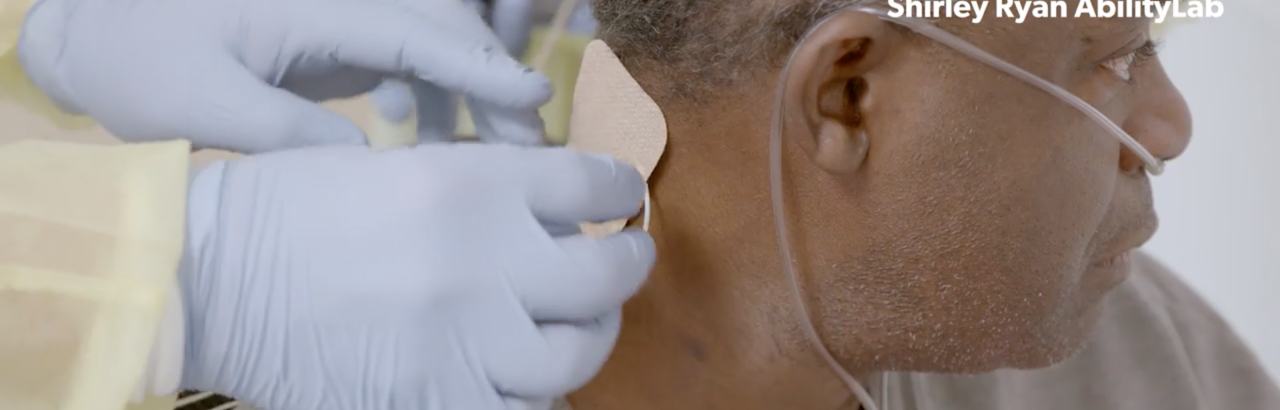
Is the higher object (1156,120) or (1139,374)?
(1156,120)

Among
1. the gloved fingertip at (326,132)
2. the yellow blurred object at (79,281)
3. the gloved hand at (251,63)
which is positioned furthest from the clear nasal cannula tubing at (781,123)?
the yellow blurred object at (79,281)

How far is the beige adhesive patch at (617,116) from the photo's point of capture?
87cm

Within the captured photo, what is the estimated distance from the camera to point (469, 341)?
0.74m

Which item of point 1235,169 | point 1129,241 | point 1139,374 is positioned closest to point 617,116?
point 1129,241

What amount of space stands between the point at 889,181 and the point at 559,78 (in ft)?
1.38

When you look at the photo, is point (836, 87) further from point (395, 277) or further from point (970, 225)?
point (395, 277)

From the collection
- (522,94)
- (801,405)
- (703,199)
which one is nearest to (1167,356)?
(801,405)

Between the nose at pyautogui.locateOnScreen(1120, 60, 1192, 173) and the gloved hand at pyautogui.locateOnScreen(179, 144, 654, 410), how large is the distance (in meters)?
0.56

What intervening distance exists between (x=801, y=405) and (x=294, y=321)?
590mm

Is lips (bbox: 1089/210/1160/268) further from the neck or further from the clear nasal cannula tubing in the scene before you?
the neck

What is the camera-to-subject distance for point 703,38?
0.81 m

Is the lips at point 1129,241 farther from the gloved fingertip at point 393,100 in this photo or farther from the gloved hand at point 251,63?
the gloved fingertip at point 393,100

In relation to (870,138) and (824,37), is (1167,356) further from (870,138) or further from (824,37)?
(824,37)

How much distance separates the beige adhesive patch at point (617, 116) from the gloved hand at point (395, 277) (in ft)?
0.38
